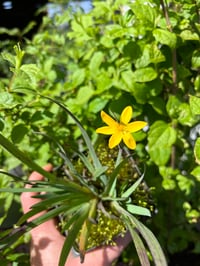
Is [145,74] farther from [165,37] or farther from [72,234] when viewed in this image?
[72,234]

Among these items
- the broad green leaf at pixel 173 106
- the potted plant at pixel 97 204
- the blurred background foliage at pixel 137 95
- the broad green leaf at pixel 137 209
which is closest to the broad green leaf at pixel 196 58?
the blurred background foliage at pixel 137 95

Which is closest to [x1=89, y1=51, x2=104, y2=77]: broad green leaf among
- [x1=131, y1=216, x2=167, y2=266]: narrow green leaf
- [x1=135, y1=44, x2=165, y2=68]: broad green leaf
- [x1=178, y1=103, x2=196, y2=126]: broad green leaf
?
[x1=135, y1=44, x2=165, y2=68]: broad green leaf

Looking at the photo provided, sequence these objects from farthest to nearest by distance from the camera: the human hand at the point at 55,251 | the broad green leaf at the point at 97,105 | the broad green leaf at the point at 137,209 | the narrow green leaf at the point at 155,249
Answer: the broad green leaf at the point at 97,105, the human hand at the point at 55,251, the broad green leaf at the point at 137,209, the narrow green leaf at the point at 155,249

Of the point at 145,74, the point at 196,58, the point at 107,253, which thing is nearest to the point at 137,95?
the point at 145,74

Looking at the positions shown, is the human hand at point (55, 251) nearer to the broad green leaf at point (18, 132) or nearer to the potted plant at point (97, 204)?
the potted plant at point (97, 204)

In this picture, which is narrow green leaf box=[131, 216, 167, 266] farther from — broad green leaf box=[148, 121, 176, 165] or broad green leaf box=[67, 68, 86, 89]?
broad green leaf box=[67, 68, 86, 89]

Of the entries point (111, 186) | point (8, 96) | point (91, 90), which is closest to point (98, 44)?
point (91, 90)

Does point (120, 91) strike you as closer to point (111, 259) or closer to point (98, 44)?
point (98, 44)
